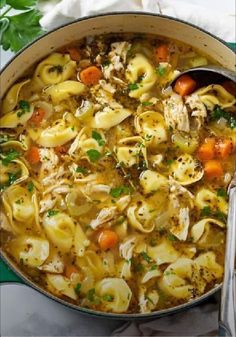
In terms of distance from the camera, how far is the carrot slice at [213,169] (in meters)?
3.23

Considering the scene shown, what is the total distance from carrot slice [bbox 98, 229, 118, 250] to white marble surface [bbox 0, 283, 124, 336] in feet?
1.24

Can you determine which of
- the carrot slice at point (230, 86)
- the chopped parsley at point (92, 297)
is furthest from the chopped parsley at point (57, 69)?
the chopped parsley at point (92, 297)

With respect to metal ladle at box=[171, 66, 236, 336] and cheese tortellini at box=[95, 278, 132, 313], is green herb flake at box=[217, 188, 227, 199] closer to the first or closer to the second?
metal ladle at box=[171, 66, 236, 336]

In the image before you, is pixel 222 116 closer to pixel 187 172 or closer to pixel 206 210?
pixel 187 172

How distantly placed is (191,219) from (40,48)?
3.14 ft

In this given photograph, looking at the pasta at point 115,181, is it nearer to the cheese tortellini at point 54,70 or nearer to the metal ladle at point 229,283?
the cheese tortellini at point 54,70

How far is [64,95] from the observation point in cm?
326

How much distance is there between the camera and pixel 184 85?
3.29 meters

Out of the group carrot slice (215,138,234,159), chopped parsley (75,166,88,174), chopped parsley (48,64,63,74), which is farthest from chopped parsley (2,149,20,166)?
carrot slice (215,138,234,159)

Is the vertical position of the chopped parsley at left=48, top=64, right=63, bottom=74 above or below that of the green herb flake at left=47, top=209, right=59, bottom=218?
above

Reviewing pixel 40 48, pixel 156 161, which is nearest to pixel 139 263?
pixel 156 161

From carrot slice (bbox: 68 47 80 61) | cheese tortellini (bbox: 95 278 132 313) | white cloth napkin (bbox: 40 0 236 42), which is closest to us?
cheese tortellini (bbox: 95 278 132 313)

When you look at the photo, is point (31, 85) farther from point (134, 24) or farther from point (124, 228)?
point (124, 228)

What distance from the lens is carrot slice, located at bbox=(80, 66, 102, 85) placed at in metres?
3.29
